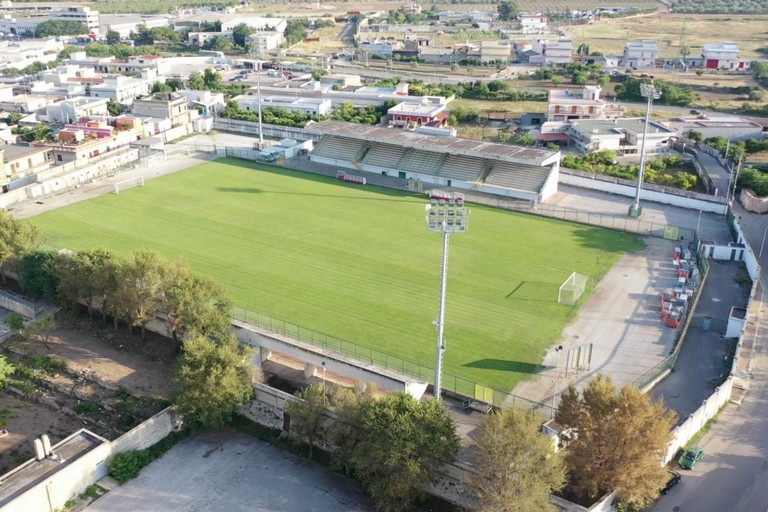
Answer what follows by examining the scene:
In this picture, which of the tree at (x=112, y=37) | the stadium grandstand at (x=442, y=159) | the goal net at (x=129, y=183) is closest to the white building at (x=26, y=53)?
the tree at (x=112, y=37)

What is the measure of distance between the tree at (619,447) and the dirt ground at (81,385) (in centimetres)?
1550

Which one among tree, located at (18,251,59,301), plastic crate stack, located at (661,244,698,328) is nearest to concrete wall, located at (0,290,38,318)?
tree, located at (18,251,59,301)

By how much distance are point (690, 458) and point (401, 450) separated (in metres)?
9.82

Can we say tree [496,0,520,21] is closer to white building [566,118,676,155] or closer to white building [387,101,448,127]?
white building [387,101,448,127]

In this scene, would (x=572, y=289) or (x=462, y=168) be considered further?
(x=462, y=168)

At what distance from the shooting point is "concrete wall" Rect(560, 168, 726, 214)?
44.2 meters

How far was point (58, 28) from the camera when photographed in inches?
5330

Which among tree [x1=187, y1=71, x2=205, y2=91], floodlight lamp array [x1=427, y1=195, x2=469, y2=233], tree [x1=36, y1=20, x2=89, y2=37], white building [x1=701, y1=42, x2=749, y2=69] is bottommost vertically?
floodlight lamp array [x1=427, y1=195, x2=469, y2=233]

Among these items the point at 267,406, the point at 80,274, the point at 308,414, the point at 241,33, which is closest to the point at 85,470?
the point at 267,406

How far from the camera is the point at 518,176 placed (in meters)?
47.0

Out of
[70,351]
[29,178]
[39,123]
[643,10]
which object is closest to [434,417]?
[70,351]

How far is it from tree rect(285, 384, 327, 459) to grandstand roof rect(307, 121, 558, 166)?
28809 mm

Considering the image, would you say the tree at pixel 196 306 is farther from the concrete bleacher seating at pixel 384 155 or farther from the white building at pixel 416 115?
the white building at pixel 416 115

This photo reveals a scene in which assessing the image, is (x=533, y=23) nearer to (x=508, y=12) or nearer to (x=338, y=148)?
(x=508, y=12)
